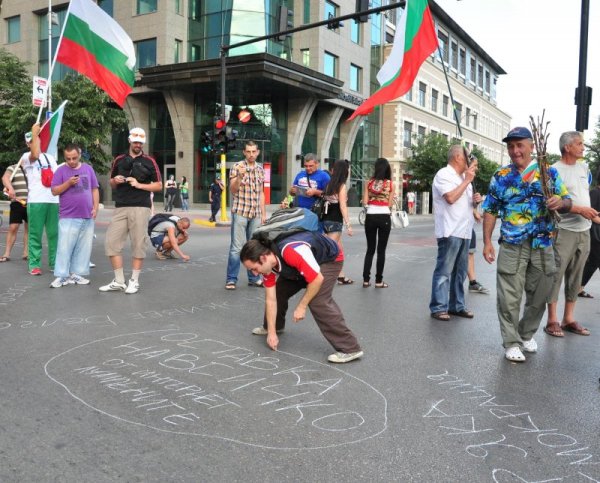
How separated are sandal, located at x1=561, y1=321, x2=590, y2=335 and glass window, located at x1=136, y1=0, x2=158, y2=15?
109 ft

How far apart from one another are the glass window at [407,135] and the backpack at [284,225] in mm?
42087

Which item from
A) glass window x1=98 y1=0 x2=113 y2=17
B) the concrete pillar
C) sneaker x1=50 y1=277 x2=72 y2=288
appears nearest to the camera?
sneaker x1=50 y1=277 x2=72 y2=288

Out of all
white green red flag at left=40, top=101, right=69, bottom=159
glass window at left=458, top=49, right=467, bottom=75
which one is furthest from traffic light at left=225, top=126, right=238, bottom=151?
glass window at left=458, top=49, right=467, bottom=75

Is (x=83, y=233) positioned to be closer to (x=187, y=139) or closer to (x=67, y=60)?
(x=67, y=60)

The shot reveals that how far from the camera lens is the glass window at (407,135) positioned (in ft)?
149

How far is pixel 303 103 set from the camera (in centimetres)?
3462

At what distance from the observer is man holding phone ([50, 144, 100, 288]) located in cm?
784

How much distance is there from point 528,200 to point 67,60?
25.5ft

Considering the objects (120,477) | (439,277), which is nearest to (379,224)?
(439,277)

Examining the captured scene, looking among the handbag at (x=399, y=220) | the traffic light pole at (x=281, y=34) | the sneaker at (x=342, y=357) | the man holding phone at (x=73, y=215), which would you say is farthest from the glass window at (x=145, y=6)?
the sneaker at (x=342, y=357)

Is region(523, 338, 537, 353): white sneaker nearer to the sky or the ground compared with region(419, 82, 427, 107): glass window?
nearer to the ground

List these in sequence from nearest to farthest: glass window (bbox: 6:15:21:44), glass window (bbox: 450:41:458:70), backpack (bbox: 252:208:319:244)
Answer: backpack (bbox: 252:208:319:244), glass window (bbox: 6:15:21:44), glass window (bbox: 450:41:458:70)

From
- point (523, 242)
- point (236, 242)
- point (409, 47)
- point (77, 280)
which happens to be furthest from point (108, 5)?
point (523, 242)

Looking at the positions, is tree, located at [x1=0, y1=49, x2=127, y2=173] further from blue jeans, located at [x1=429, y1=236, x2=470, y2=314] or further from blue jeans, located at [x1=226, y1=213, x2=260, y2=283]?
blue jeans, located at [x1=429, y1=236, x2=470, y2=314]
